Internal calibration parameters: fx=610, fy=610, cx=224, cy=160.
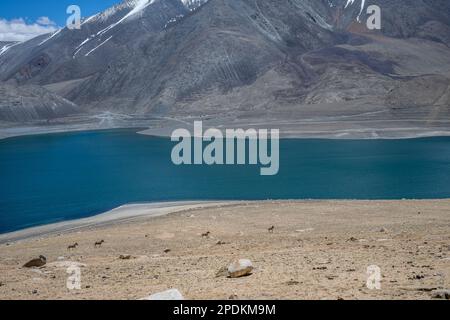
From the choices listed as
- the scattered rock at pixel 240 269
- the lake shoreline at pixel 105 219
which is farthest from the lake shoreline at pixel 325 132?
the scattered rock at pixel 240 269

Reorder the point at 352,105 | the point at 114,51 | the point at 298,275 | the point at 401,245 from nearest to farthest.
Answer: the point at 298,275, the point at 401,245, the point at 352,105, the point at 114,51

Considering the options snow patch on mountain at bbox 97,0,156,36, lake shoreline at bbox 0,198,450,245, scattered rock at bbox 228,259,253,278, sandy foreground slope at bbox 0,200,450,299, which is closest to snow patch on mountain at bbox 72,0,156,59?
snow patch on mountain at bbox 97,0,156,36

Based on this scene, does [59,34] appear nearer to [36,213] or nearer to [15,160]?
[15,160]

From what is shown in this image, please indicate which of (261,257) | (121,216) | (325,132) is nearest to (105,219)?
(121,216)

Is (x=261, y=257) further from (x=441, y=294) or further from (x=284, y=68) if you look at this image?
(x=284, y=68)

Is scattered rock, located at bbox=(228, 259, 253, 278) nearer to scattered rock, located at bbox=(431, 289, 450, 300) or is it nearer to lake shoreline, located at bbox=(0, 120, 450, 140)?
scattered rock, located at bbox=(431, 289, 450, 300)
